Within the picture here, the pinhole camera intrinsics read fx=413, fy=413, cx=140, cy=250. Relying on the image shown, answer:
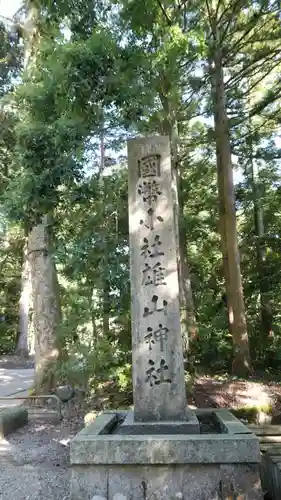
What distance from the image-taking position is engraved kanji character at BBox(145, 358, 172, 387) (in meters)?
4.33

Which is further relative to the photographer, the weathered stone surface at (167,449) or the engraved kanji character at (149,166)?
the engraved kanji character at (149,166)

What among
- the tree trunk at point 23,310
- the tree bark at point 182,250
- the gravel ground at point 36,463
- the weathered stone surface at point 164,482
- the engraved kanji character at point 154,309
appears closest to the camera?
the weathered stone surface at point 164,482

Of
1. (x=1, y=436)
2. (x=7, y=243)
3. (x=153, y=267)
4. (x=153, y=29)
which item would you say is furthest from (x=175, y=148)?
(x=7, y=243)

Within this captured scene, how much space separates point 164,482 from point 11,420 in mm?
4288

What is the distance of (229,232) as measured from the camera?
9.80m

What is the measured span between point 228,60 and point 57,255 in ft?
25.1

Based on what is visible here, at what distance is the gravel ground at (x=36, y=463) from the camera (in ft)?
13.8

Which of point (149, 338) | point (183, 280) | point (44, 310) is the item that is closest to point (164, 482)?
point (149, 338)

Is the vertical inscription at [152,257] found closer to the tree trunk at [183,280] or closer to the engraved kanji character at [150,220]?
the engraved kanji character at [150,220]

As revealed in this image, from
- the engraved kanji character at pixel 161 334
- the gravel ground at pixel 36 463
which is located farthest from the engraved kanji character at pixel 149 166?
the gravel ground at pixel 36 463

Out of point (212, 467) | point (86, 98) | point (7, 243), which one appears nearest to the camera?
point (212, 467)

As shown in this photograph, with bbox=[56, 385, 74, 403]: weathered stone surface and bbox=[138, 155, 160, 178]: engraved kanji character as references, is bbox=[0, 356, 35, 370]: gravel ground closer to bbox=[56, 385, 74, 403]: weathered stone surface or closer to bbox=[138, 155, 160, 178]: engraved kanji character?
bbox=[56, 385, 74, 403]: weathered stone surface

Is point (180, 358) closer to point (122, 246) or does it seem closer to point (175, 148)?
point (122, 246)

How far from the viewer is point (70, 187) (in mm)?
6762
